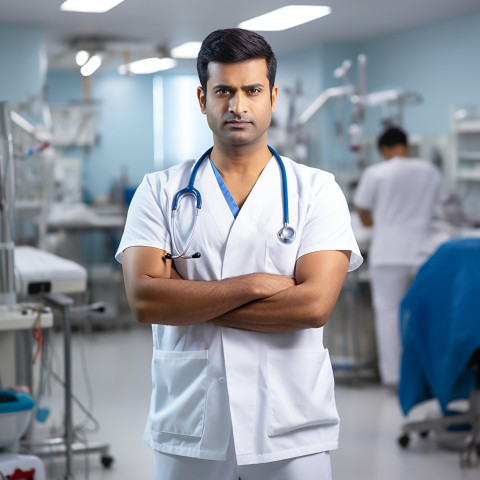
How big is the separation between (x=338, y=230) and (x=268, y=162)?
18 cm

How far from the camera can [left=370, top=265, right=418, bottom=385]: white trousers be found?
4.41 m

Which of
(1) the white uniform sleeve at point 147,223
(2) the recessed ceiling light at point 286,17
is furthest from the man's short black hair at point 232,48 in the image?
(2) the recessed ceiling light at point 286,17

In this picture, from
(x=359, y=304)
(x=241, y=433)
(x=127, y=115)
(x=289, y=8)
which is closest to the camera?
(x=241, y=433)

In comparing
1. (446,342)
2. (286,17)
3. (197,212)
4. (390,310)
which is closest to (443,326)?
(446,342)

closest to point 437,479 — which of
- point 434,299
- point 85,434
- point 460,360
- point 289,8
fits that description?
point 460,360

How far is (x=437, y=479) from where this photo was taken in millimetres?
3043

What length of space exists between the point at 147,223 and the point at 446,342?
208 cm

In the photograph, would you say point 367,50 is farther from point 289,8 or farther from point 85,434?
point 85,434

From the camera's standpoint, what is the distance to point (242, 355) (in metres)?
1.41

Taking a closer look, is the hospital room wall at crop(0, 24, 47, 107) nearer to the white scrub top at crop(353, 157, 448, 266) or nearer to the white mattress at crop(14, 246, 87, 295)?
the white scrub top at crop(353, 157, 448, 266)

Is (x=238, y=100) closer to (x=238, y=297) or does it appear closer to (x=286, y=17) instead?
(x=238, y=297)

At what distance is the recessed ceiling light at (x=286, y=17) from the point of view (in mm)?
5863

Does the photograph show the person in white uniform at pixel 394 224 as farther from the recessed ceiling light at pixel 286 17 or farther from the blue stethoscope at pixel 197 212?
the blue stethoscope at pixel 197 212

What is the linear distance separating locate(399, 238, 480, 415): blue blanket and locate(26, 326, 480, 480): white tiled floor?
0.76 ft
